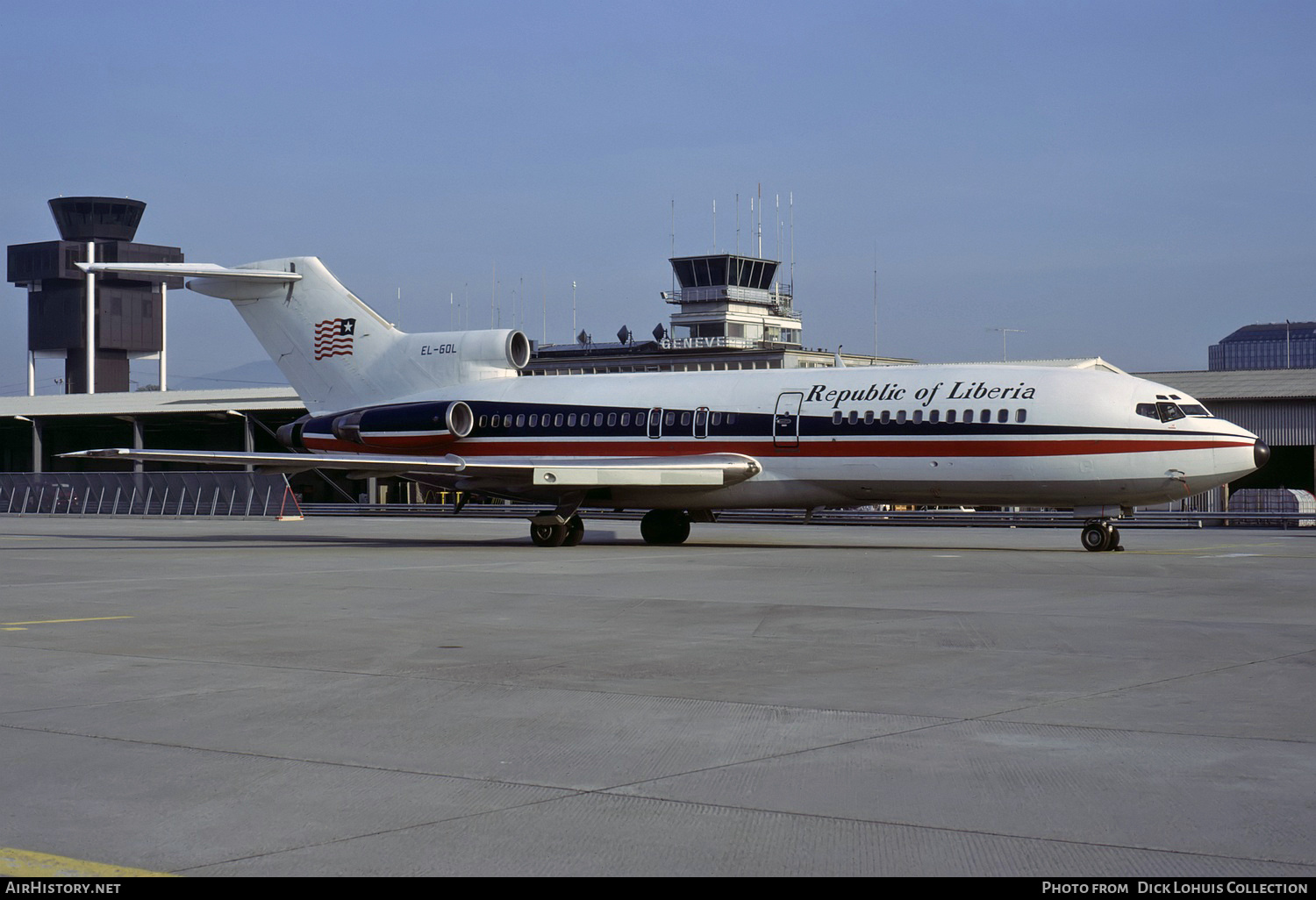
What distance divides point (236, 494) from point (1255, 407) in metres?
36.9

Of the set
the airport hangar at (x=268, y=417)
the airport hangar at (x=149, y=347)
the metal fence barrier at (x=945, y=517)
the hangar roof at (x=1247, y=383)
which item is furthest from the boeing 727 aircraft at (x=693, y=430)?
the airport hangar at (x=149, y=347)

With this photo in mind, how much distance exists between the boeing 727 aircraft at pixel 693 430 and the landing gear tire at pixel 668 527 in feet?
0.12

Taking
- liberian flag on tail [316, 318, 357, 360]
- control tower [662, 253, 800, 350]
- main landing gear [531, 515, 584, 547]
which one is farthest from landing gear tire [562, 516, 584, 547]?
control tower [662, 253, 800, 350]

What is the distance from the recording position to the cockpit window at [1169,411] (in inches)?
900

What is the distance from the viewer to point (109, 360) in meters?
117

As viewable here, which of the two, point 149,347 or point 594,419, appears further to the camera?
point 149,347

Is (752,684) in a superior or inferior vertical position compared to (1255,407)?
inferior

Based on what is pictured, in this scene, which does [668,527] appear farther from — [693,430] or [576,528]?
[693,430]

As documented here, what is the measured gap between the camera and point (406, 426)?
29062 mm

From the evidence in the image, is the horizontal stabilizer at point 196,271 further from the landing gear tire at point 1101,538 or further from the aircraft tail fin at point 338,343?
the landing gear tire at point 1101,538

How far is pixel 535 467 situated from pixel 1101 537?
10.7 meters

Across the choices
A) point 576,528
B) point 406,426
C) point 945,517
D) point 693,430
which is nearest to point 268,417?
point 945,517
